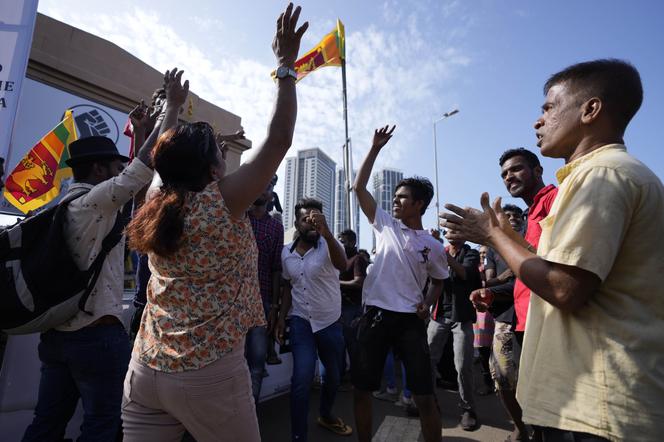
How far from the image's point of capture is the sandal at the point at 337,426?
11.8ft

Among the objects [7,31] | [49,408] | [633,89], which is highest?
[7,31]

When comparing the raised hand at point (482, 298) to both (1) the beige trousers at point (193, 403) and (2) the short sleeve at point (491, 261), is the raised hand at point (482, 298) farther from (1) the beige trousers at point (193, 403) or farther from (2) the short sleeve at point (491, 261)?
(2) the short sleeve at point (491, 261)

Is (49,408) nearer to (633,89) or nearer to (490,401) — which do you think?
(633,89)

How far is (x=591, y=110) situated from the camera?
1.37 m

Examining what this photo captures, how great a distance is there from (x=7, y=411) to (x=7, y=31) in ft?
10.4

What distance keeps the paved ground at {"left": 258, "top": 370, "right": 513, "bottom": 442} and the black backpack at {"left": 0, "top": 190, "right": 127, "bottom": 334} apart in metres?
2.23

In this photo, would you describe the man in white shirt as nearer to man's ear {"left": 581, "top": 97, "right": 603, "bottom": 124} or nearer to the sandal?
the sandal

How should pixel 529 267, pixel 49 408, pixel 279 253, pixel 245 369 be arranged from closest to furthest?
pixel 529 267 < pixel 245 369 < pixel 49 408 < pixel 279 253

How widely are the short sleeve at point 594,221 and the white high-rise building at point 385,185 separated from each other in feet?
96.8

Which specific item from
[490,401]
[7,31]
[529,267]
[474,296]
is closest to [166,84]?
[529,267]

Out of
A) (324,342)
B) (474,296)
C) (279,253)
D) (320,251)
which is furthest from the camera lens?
(279,253)

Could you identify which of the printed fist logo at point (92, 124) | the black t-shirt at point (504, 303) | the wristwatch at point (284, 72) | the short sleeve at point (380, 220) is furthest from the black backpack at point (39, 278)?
the printed fist logo at point (92, 124)

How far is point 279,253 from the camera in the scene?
3.99m

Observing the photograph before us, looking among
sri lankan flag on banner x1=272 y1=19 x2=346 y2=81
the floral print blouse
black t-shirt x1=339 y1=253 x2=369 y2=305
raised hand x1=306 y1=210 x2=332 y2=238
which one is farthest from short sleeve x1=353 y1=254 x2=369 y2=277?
sri lankan flag on banner x1=272 y1=19 x2=346 y2=81
